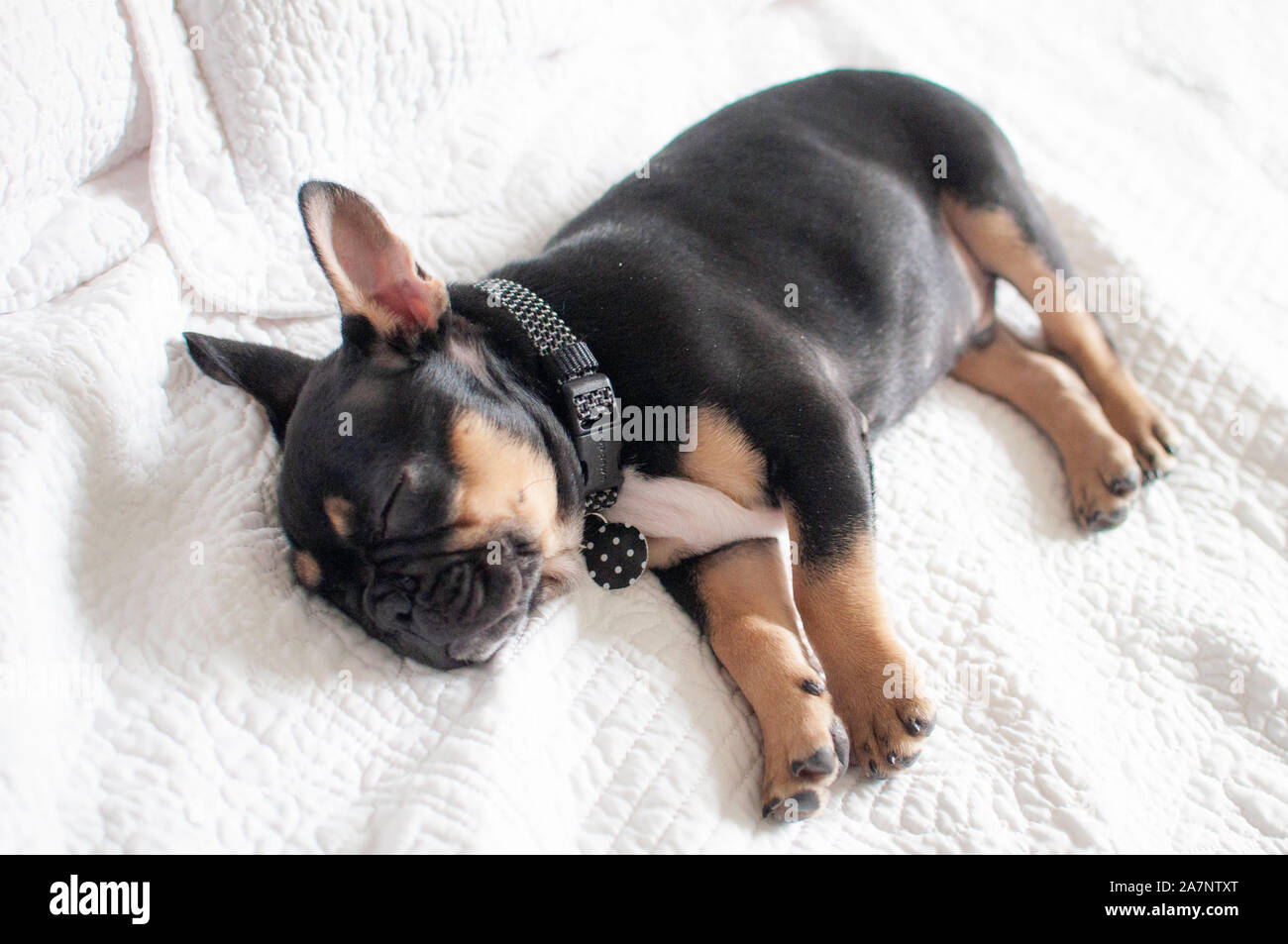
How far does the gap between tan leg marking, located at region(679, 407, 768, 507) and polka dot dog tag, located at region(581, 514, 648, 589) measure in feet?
0.71

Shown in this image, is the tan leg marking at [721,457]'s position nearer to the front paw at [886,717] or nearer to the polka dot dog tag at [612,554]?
the polka dot dog tag at [612,554]

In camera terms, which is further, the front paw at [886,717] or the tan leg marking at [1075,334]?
the tan leg marking at [1075,334]

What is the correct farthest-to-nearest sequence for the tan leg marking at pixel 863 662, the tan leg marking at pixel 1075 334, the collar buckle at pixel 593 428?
the tan leg marking at pixel 1075 334 → the collar buckle at pixel 593 428 → the tan leg marking at pixel 863 662

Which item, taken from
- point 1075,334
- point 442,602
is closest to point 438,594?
point 442,602

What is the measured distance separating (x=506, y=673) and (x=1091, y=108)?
3.21 meters

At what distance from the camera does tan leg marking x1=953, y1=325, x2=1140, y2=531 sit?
261 centimetres

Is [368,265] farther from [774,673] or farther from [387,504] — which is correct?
[774,673]

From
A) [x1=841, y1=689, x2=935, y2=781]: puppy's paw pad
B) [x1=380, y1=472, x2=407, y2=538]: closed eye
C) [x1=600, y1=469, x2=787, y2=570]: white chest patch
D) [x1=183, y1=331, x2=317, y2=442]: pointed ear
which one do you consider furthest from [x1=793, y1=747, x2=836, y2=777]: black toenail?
[x1=183, y1=331, x2=317, y2=442]: pointed ear

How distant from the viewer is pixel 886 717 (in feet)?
6.33

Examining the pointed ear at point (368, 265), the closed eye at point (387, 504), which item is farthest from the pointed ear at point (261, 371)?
the closed eye at point (387, 504)

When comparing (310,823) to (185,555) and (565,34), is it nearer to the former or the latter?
(185,555)

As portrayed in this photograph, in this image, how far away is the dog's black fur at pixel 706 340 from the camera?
188 centimetres

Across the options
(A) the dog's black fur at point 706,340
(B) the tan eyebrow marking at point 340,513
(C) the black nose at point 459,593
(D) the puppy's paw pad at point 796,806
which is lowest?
(D) the puppy's paw pad at point 796,806
